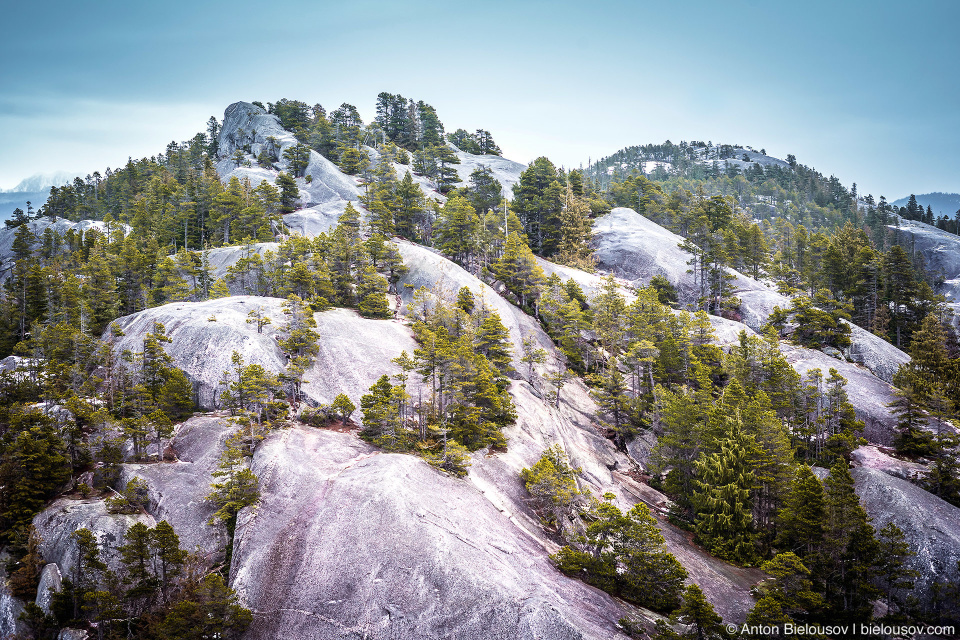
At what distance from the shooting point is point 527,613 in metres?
20.5

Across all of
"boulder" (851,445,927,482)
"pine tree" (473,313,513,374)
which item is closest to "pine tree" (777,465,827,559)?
"boulder" (851,445,927,482)

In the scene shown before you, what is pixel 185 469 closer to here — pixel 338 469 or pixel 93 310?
pixel 338 469

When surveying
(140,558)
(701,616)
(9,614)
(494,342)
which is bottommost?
(9,614)

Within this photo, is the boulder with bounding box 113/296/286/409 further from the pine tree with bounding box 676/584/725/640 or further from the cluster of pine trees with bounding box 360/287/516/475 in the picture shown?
the pine tree with bounding box 676/584/725/640

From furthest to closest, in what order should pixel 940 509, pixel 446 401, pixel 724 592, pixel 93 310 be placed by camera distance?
pixel 93 310, pixel 446 401, pixel 940 509, pixel 724 592

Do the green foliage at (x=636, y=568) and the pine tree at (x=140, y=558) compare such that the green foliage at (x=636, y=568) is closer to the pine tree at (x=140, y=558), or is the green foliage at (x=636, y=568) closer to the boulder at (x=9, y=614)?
the pine tree at (x=140, y=558)

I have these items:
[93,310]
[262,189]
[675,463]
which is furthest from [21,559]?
[262,189]

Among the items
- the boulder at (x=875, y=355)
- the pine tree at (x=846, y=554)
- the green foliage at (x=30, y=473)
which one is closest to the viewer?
the pine tree at (x=846, y=554)

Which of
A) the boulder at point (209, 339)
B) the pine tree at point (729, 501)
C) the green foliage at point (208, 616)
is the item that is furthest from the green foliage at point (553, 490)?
the boulder at point (209, 339)

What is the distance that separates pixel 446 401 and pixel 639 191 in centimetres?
9333

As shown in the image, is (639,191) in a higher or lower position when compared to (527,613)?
higher

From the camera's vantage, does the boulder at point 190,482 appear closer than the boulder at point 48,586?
No

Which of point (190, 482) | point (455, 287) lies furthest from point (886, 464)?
point (190, 482)

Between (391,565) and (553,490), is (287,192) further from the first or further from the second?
(391,565)
